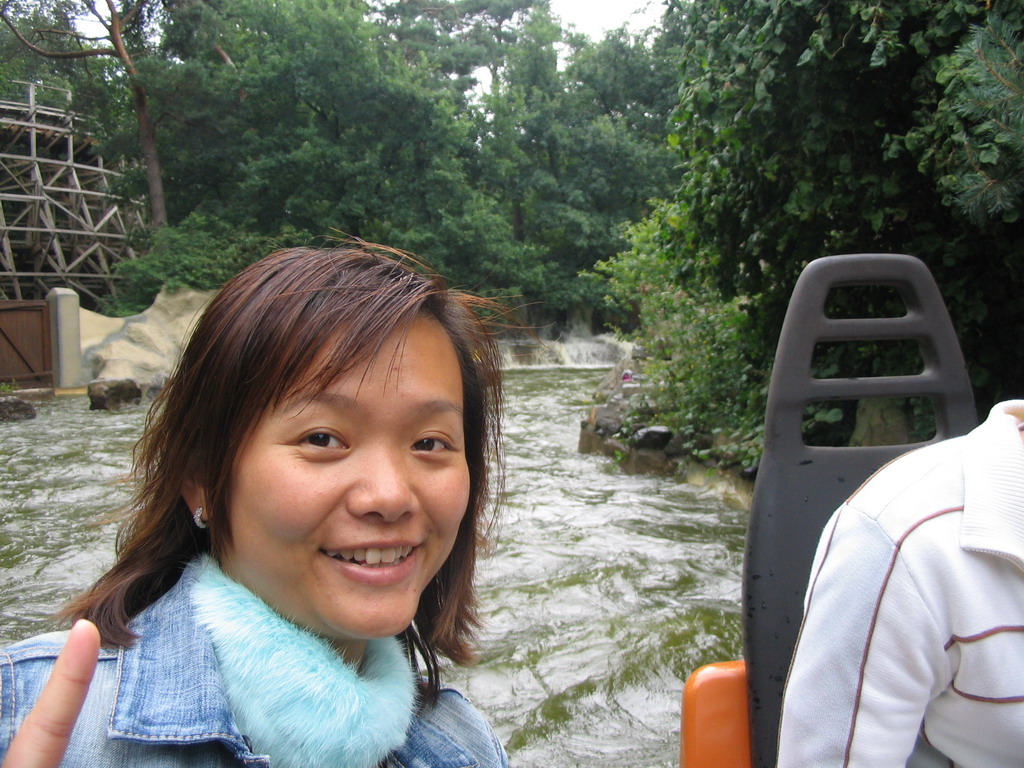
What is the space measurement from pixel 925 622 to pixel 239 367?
83cm

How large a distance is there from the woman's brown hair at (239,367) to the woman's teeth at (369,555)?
0.14 m

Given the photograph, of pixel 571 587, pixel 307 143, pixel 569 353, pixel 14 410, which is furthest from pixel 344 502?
pixel 307 143

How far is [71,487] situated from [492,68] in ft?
87.0

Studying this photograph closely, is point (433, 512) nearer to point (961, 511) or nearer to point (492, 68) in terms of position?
point (961, 511)

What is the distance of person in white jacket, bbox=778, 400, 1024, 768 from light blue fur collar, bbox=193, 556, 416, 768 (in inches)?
21.1

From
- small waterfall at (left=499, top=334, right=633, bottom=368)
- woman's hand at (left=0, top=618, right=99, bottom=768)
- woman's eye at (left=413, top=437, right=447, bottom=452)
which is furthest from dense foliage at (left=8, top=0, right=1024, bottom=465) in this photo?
small waterfall at (left=499, top=334, right=633, bottom=368)

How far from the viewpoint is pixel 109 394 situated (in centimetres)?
1232

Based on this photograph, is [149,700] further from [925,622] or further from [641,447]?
[641,447]

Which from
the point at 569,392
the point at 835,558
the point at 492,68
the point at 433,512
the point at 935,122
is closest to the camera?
the point at 433,512

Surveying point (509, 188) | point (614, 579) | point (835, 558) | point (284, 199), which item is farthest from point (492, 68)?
point (835, 558)

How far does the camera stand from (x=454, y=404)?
3.35 feet

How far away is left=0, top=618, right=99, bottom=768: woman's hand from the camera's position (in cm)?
55

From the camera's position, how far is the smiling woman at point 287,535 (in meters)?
0.84

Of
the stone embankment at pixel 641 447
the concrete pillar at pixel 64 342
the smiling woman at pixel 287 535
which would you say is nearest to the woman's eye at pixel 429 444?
the smiling woman at pixel 287 535
